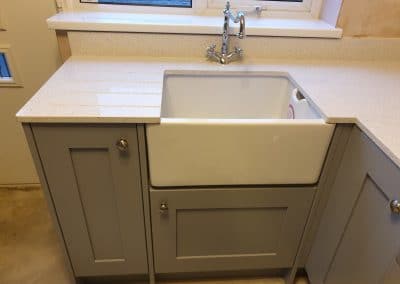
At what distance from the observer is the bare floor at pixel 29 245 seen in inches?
56.1

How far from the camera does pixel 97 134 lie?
902 mm

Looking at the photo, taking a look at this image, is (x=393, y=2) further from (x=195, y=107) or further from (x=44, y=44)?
(x=44, y=44)

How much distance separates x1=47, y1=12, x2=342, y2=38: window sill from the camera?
1259 mm

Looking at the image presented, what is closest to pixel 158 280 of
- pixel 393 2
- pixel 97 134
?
pixel 97 134

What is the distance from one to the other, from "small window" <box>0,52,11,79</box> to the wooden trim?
35 centimetres

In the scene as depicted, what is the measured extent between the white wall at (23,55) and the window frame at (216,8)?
0.14 metres

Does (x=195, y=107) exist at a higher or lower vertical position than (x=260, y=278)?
higher

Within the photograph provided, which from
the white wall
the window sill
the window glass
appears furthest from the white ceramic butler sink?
the white wall

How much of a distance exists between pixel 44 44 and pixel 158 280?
4.06ft

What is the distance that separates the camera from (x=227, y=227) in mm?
1178

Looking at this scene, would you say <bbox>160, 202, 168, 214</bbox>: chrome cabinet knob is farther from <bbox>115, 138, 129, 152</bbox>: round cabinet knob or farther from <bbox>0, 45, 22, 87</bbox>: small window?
<bbox>0, 45, 22, 87</bbox>: small window

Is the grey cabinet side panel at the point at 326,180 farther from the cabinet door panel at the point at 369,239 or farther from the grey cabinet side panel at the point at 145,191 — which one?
the grey cabinet side panel at the point at 145,191

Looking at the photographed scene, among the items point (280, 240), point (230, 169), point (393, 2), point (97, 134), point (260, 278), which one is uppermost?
point (393, 2)

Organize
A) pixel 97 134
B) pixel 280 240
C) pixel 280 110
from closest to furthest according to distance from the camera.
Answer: pixel 97 134, pixel 280 240, pixel 280 110
